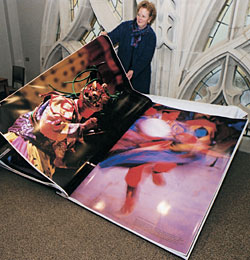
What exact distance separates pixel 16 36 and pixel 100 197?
3.74m

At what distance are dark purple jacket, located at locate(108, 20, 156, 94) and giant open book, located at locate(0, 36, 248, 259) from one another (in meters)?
0.49

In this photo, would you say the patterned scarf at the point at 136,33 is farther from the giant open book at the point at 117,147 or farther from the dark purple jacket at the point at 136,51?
the giant open book at the point at 117,147

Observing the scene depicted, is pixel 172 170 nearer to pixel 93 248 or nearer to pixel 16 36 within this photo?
pixel 93 248

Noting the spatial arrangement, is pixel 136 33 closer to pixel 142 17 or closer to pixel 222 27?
pixel 142 17

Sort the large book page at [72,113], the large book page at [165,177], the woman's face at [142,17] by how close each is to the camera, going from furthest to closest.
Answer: the woman's face at [142,17]
the large book page at [72,113]
the large book page at [165,177]

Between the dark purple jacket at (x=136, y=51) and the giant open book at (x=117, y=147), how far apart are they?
0.49 meters

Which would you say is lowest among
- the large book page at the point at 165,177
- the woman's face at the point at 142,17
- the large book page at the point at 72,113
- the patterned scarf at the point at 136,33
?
the large book page at the point at 165,177

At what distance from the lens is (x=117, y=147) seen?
177cm

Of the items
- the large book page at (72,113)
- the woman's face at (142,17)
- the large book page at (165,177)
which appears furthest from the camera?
the woman's face at (142,17)

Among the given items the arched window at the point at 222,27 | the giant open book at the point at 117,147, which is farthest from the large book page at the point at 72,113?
the arched window at the point at 222,27

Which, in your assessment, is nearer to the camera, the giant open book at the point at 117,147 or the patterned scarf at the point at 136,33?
the giant open book at the point at 117,147

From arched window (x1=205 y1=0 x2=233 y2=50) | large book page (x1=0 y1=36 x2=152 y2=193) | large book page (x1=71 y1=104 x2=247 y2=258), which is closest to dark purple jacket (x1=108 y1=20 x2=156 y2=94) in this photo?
large book page (x1=0 y1=36 x2=152 y2=193)

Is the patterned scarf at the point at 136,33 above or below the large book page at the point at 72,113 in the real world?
A: above

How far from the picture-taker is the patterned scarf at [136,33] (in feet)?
8.32
